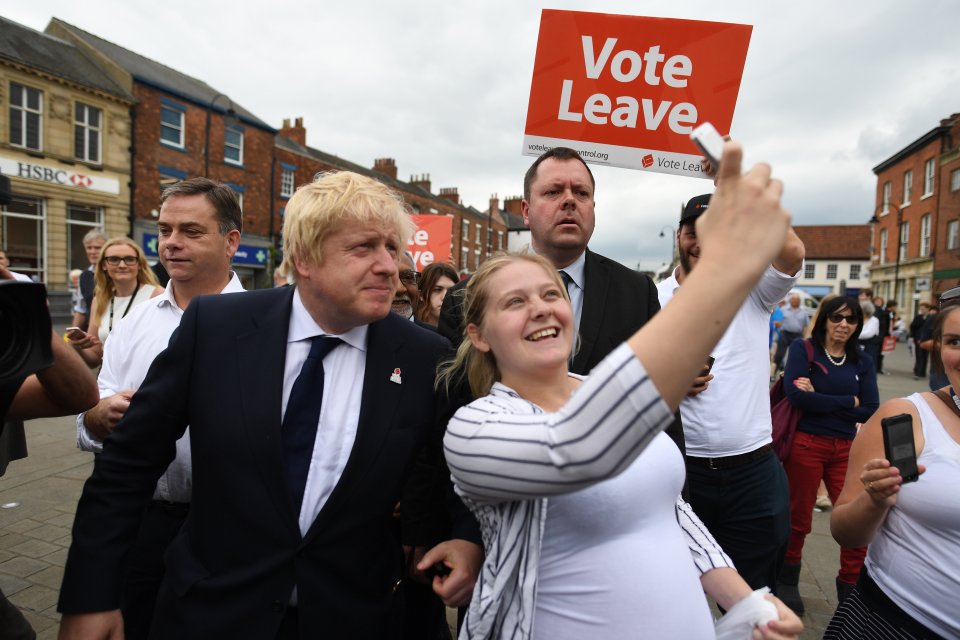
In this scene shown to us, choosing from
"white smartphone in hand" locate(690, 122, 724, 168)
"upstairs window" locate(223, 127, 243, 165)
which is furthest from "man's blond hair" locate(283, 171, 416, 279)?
"upstairs window" locate(223, 127, 243, 165)

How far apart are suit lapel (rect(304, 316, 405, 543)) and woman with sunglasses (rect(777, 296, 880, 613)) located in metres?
3.17

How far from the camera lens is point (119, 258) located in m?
3.93

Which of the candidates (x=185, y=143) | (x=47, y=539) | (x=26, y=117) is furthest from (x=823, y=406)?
(x=185, y=143)

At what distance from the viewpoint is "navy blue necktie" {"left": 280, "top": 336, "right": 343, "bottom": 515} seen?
1.61 m

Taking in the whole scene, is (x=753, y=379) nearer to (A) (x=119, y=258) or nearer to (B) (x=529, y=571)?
(B) (x=529, y=571)

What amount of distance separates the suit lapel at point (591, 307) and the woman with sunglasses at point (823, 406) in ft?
8.02

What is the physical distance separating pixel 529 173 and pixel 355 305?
1.29 m

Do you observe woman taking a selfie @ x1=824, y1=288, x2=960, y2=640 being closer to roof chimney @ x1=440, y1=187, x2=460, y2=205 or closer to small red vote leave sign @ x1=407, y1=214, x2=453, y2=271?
small red vote leave sign @ x1=407, y1=214, x2=453, y2=271

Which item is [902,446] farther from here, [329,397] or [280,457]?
[280,457]

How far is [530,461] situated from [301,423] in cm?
83

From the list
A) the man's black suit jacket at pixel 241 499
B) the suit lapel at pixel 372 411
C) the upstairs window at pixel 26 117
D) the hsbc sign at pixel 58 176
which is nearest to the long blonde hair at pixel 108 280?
the man's black suit jacket at pixel 241 499

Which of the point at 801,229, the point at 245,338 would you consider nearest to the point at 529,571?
the point at 245,338

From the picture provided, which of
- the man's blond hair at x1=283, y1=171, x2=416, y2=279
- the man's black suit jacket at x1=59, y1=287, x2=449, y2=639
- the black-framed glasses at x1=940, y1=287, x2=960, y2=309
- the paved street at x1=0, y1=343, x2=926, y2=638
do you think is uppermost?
the man's blond hair at x1=283, y1=171, x2=416, y2=279

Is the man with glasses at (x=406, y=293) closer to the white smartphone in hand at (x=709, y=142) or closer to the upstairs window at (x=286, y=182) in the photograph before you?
the white smartphone in hand at (x=709, y=142)
